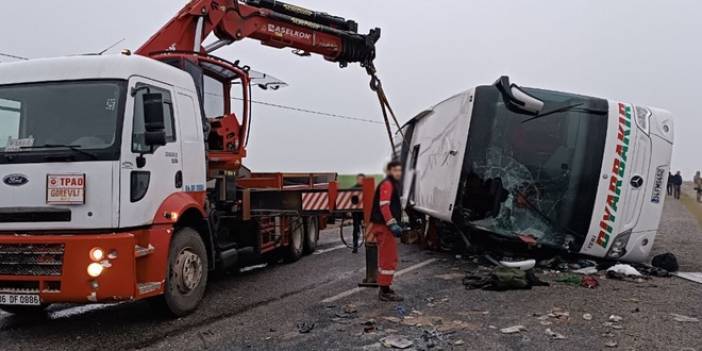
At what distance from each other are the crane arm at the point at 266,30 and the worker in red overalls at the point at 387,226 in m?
3.15

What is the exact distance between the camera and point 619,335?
5.06m

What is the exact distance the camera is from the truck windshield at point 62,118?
201 inches

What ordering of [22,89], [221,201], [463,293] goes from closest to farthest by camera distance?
[22,89] < [463,293] < [221,201]

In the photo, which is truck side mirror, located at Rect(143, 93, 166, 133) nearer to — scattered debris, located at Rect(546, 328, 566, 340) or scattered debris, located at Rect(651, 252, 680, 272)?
scattered debris, located at Rect(546, 328, 566, 340)

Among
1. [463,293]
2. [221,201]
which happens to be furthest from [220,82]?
[463,293]

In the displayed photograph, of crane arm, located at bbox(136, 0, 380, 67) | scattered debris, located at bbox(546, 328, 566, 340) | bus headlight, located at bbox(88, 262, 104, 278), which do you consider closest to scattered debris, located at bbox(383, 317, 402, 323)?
scattered debris, located at bbox(546, 328, 566, 340)

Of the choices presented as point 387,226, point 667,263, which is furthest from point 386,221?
point 667,263

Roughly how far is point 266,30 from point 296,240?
337 centimetres

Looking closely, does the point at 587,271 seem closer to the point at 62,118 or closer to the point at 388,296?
the point at 388,296

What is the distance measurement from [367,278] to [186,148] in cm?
267

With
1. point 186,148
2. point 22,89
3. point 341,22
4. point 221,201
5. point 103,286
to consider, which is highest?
point 341,22

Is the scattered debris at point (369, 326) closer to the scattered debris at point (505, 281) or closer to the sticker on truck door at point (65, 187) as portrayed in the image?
the scattered debris at point (505, 281)

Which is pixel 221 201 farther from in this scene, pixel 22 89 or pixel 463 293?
pixel 463 293

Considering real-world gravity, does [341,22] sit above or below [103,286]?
above
